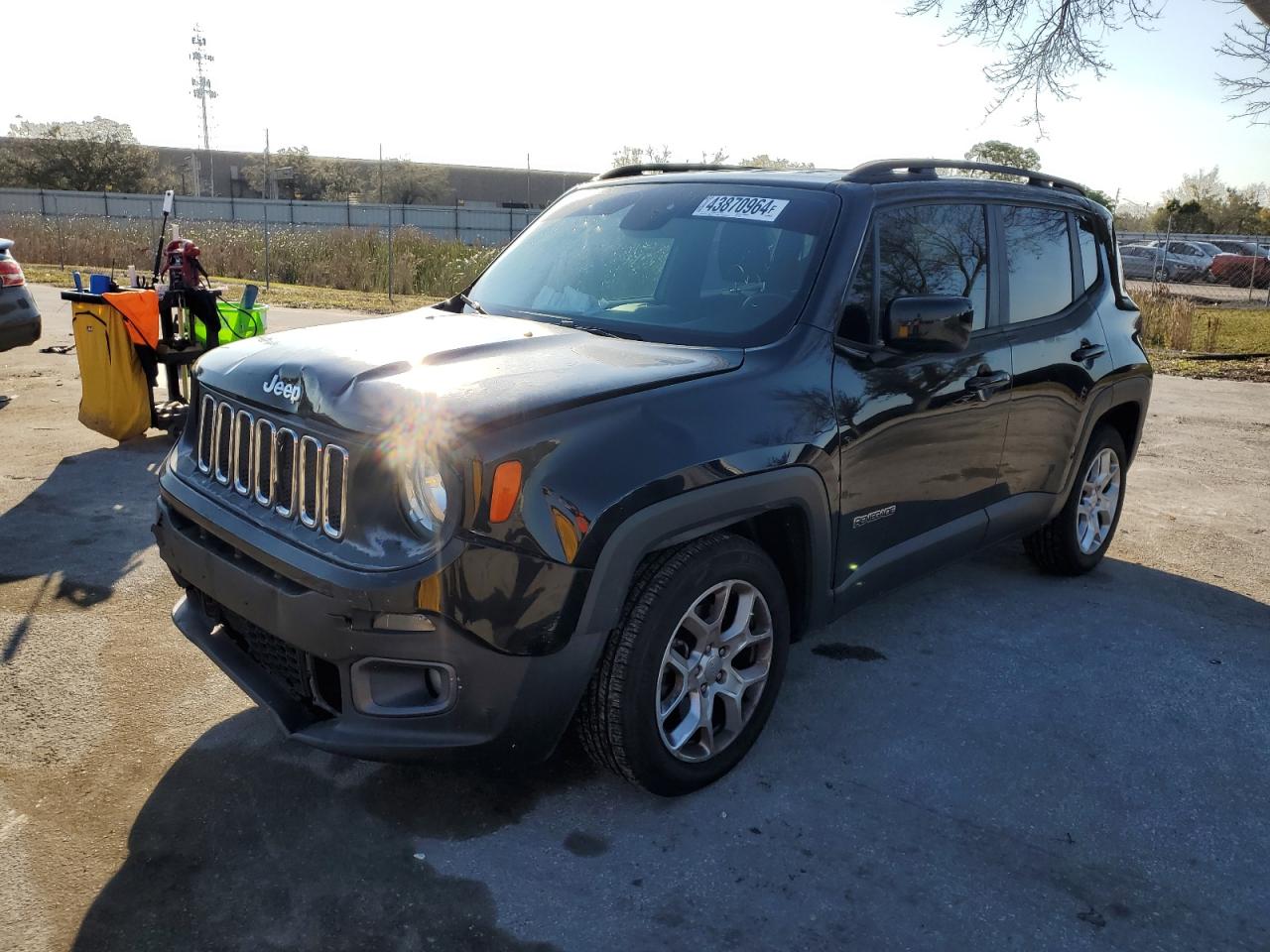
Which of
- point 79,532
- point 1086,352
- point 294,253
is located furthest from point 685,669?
point 294,253

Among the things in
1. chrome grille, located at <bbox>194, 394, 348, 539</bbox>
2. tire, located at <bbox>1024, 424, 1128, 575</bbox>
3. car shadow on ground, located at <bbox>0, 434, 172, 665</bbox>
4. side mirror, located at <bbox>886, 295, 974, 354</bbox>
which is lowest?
car shadow on ground, located at <bbox>0, 434, 172, 665</bbox>

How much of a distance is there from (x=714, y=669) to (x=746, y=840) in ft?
1.69

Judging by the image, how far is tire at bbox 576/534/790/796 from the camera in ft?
9.61

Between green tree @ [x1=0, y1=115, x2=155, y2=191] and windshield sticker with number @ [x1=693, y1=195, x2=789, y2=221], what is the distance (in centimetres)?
5827

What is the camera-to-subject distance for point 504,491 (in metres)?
2.61

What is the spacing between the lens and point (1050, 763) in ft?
11.6

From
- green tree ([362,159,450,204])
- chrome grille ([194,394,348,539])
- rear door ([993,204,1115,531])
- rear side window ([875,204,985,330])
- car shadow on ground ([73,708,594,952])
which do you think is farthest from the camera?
green tree ([362,159,450,204])

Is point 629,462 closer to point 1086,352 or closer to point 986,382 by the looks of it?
point 986,382

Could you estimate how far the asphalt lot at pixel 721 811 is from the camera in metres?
2.66

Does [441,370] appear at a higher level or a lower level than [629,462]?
higher

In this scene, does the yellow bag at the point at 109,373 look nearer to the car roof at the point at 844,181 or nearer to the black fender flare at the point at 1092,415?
the car roof at the point at 844,181

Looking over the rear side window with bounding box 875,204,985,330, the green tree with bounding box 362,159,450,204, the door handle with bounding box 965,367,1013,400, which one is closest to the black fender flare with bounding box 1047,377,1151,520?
the door handle with bounding box 965,367,1013,400

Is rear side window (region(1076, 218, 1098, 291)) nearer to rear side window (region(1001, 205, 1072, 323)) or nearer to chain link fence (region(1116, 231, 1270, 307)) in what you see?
rear side window (region(1001, 205, 1072, 323))

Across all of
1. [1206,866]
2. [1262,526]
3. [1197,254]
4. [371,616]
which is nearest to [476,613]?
[371,616]
